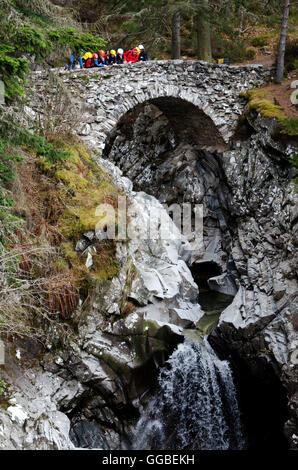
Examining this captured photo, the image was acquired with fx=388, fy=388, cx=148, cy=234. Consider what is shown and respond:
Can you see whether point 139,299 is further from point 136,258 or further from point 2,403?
point 2,403

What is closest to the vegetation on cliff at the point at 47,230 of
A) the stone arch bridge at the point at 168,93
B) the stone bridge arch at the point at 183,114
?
the stone arch bridge at the point at 168,93

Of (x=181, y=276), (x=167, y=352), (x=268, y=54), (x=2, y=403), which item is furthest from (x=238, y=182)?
(x=2, y=403)

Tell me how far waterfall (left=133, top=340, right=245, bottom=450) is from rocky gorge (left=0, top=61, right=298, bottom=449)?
24 centimetres

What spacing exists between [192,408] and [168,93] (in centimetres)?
1196

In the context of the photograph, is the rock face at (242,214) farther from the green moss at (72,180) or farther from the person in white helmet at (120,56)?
the green moss at (72,180)

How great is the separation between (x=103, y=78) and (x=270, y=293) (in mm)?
9978

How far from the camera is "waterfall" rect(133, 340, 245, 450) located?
1020 centimetres

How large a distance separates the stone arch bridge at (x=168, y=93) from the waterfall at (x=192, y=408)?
27.9 ft

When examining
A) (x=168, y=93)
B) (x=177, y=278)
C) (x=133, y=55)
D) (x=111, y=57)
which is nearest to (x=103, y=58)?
(x=111, y=57)

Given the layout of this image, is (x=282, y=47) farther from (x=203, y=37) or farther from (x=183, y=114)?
(x=183, y=114)

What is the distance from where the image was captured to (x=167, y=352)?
1106 centimetres

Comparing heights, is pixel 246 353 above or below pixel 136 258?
below

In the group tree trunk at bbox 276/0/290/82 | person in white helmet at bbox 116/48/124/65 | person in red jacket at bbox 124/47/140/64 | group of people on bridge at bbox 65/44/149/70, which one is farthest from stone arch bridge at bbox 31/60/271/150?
person in red jacket at bbox 124/47/140/64
